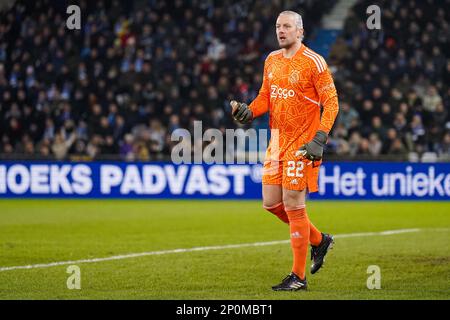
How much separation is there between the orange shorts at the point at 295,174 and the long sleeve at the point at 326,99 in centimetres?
39

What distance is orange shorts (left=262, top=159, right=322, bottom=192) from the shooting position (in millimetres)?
8055

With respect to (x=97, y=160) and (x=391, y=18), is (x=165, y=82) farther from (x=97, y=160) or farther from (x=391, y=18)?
(x=391, y=18)

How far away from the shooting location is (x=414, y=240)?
40.1 feet

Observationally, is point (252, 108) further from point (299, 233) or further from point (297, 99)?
point (299, 233)

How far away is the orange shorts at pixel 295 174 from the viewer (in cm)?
805

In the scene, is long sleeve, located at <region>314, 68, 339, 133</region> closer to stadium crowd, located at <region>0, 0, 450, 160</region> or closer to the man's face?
the man's face

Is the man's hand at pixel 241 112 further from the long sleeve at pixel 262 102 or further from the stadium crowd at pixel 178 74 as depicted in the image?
the stadium crowd at pixel 178 74

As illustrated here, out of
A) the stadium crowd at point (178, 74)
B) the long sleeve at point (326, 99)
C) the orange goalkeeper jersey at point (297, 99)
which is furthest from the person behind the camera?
the stadium crowd at point (178, 74)

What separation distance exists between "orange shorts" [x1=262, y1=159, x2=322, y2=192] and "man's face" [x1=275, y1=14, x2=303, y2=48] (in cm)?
109

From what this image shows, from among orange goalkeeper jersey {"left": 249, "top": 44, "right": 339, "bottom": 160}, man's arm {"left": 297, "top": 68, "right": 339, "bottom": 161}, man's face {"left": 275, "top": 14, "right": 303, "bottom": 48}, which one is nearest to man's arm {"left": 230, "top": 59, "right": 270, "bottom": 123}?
orange goalkeeper jersey {"left": 249, "top": 44, "right": 339, "bottom": 160}

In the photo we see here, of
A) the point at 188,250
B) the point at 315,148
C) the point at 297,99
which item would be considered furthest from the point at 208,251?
the point at 315,148

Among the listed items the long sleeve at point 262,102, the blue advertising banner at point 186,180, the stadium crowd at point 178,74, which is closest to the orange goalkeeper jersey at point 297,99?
Answer: the long sleeve at point 262,102

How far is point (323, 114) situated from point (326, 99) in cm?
15

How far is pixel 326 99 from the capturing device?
8000 millimetres
